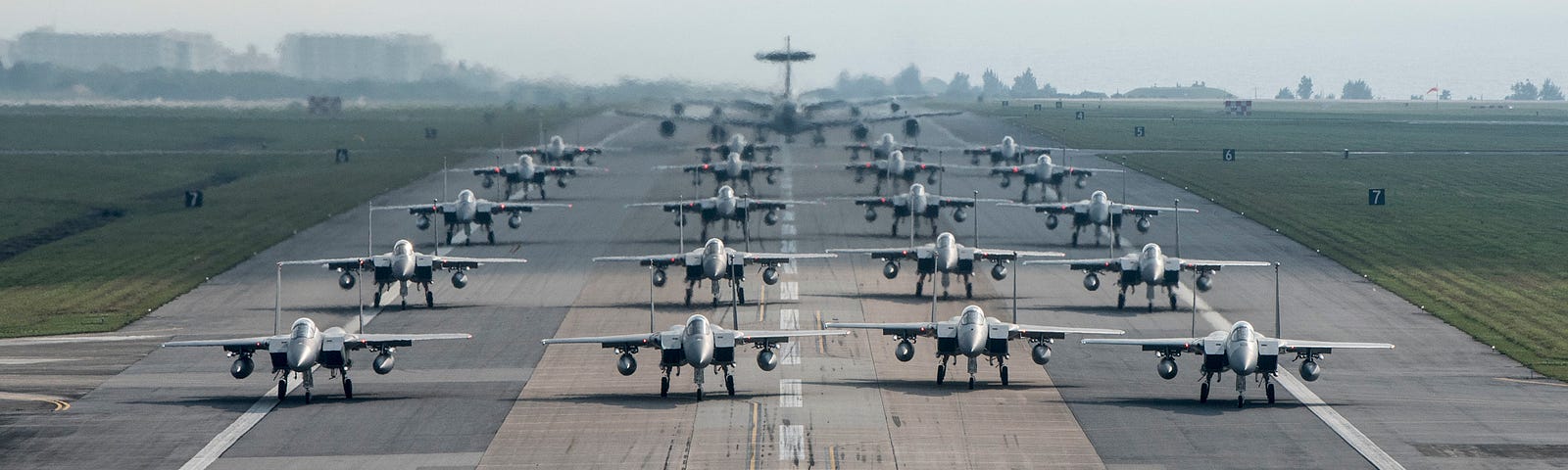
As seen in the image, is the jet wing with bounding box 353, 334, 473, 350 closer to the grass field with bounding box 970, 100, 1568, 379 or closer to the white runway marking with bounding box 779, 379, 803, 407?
the white runway marking with bounding box 779, 379, 803, 407

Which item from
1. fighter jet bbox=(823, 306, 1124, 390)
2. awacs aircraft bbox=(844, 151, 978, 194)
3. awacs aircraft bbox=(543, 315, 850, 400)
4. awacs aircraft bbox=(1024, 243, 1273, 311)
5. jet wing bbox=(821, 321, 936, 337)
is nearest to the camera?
awacs aircraft bbox=(543, 315, 850, 400)

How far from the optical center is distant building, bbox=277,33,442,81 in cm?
17738

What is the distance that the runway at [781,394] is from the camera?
51.1 m

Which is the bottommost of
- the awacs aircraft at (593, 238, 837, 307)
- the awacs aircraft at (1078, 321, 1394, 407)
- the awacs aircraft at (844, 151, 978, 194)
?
the awacs aircraft at (1078, 321, 1394, 407)

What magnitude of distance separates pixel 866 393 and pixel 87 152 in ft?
438

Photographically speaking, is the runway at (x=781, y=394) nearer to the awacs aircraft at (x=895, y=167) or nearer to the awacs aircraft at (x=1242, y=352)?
the awacs aircraft at (x=1242, y=352)

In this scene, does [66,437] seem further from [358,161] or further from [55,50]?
[55,50]

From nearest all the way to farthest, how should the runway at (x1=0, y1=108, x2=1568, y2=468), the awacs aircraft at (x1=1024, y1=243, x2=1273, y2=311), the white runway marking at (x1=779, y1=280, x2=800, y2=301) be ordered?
1. the runway at (x1=0, y1=108, x2=1568, y2=468)
2. the awacs aircraft at (x1=1024, y1=243, x2=1273, y2=311)
3. the white runway marking at (x1=779, y1=280, x2=800, y2=301)

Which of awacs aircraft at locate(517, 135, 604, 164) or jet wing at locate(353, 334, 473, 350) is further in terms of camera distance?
awacs aircraft at locate(517, 135, 604, 164)

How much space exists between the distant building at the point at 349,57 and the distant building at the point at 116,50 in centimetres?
768

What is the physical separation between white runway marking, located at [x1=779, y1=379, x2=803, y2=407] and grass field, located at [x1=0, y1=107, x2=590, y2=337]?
3330 centimetres

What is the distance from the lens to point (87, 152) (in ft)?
563

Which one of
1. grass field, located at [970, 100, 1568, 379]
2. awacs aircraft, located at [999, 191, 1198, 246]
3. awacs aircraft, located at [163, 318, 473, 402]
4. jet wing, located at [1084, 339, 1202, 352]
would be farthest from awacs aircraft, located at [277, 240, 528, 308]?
grass field, located at [970, 100, 1568, 379]

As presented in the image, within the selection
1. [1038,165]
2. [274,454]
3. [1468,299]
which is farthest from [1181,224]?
[274,454]
